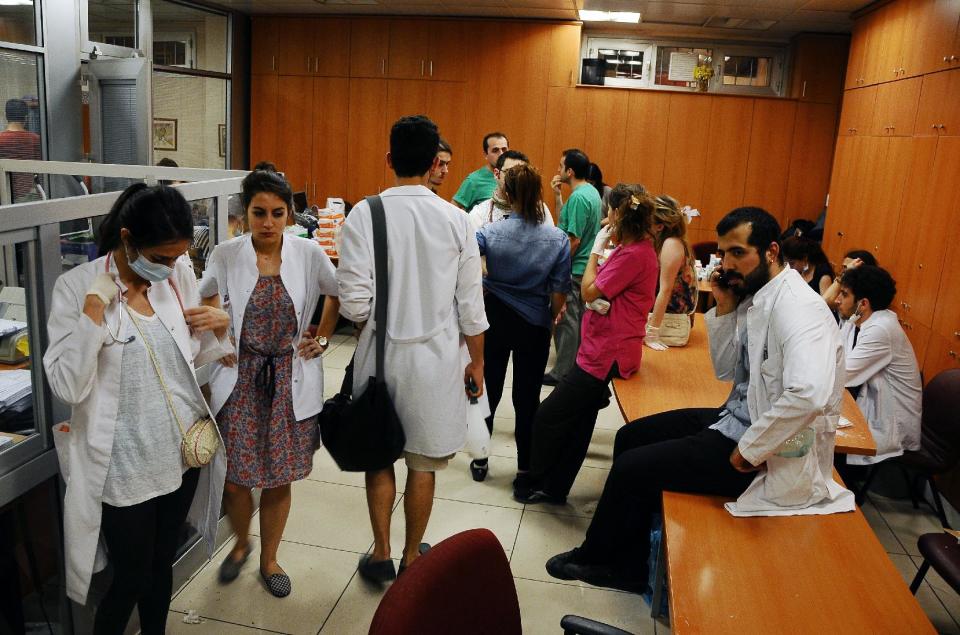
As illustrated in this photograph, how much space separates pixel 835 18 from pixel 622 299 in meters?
5.14

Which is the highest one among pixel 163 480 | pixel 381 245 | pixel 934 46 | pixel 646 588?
pixel 934 46

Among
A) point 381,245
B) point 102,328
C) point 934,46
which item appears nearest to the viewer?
point 102,328

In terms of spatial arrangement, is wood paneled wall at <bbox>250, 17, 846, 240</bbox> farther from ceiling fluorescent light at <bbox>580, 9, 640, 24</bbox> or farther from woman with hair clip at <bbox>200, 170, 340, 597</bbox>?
woman with hair clip at <bbox>200, 170, 340, 597</bbox>

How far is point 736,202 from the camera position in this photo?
26.9 feet

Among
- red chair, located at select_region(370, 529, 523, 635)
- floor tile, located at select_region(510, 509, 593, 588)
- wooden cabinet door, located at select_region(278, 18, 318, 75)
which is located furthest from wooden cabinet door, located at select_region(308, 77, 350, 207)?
red chair, located at select_region(370, 529, 523, 635)

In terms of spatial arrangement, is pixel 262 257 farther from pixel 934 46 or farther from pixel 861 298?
pixel 934 46

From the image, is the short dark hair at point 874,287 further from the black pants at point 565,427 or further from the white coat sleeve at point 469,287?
the white coat sleeve at point 469,287

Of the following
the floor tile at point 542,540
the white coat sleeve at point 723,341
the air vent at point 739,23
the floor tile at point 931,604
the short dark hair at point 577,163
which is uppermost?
the air vent at point 739,23

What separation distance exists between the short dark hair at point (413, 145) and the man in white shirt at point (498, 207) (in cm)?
108

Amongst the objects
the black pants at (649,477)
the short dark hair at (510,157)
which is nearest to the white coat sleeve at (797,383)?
the black pants at (649,477)

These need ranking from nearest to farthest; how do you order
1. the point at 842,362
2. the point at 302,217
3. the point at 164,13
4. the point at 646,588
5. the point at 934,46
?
the point at 842,362 → the point at 646,588 → the point at 934,46 → the point at 302,217 → the point at 164,13

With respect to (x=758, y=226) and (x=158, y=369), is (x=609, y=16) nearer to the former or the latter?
(x=758, y=226)

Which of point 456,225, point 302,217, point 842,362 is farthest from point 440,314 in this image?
point 302,217

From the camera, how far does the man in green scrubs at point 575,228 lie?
480cm
